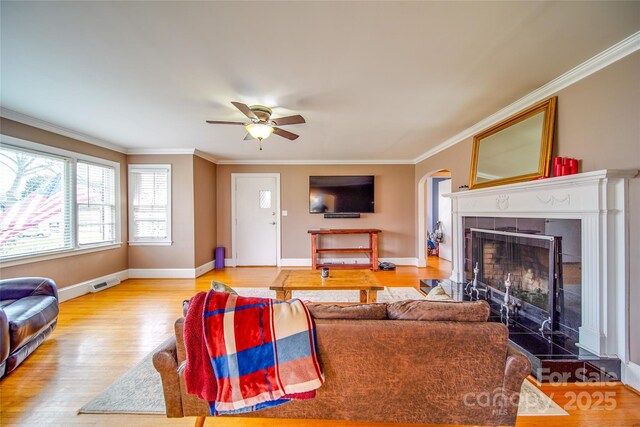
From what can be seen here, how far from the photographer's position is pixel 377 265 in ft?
17.1

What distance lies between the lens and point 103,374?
6.43 feet

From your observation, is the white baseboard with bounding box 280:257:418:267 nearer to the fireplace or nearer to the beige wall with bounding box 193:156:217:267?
the beige wall with bounding box 193:156:217:267

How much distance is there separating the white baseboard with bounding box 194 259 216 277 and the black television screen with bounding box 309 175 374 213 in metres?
2.43

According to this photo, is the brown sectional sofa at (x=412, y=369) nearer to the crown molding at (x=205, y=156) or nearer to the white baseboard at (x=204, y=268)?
the white baseboard at (x=204, y=268)

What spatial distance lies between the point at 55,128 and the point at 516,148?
5642 millimetres

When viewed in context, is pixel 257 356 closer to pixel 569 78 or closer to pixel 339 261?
pixel 569 78

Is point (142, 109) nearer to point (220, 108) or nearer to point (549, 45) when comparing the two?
point (220, 108)

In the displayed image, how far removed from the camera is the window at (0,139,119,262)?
114 inches

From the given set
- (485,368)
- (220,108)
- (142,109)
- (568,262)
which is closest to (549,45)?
(568,262)

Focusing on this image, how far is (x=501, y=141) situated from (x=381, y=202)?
289cm

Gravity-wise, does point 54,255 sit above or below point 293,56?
below

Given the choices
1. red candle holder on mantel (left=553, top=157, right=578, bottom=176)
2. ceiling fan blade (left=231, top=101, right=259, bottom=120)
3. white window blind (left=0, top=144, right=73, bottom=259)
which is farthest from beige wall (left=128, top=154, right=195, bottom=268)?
red candle holder on mantel (left=553, top=157, right=578, bottom=176)

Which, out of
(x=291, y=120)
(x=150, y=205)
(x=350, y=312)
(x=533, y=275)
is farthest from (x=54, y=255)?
(x=533, y=275)

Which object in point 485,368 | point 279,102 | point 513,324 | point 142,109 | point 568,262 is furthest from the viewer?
point 142,109
